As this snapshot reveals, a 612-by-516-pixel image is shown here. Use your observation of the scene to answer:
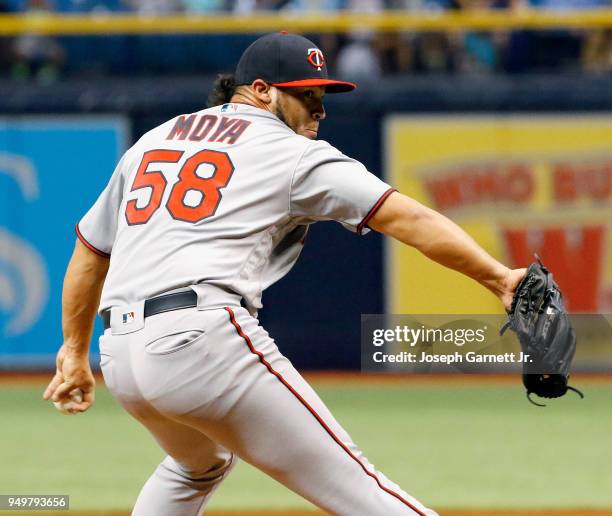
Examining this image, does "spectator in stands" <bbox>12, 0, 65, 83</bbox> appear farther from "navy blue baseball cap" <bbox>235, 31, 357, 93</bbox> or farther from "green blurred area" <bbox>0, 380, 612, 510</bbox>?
"navy blue baseball cap" <bbox>235, 31, 357, 93</bbox>

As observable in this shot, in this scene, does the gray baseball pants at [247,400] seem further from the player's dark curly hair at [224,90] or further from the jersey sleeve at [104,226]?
the player's dark curly hair at [224,90]

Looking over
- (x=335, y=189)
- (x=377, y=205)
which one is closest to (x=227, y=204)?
(x=335, y=189)

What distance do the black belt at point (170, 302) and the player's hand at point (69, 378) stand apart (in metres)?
0.54

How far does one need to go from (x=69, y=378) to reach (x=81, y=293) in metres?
0.26

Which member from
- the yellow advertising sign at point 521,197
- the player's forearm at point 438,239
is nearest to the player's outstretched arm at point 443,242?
the player's forearm at point 438,239

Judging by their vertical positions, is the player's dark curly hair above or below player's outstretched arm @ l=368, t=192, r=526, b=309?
above

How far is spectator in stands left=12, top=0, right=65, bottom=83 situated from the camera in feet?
34.7

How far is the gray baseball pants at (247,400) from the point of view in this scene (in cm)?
321

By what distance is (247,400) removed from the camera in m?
3.22

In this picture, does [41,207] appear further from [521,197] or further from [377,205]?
[377,205]

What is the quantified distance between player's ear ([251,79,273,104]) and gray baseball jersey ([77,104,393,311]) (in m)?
0.13

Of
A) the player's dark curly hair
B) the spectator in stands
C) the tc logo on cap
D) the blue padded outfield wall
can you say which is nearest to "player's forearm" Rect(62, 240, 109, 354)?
the player's dark curly hair

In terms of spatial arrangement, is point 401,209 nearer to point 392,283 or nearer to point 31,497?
point 31,497

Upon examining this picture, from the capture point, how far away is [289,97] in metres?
3.56
